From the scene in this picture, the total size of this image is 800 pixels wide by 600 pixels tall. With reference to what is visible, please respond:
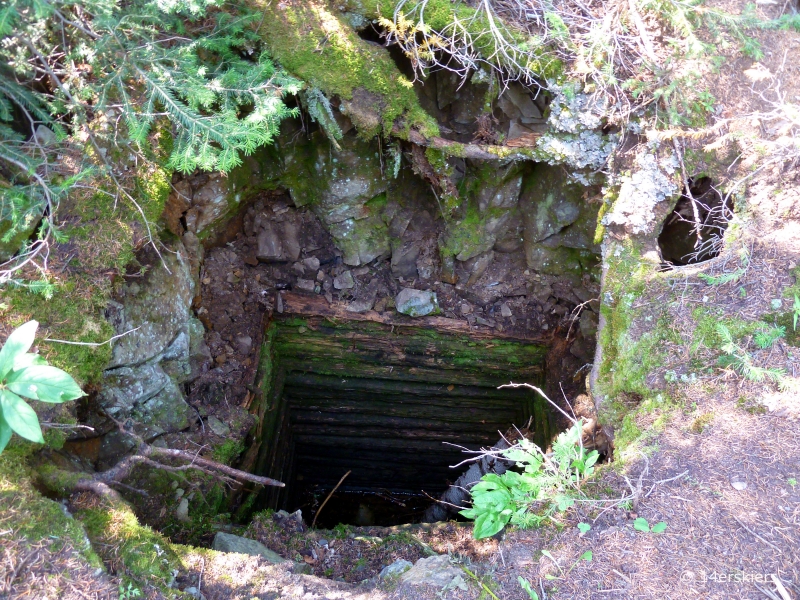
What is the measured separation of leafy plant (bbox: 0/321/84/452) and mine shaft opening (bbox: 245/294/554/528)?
2.55m

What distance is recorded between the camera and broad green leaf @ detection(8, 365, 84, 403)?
67.3 inches

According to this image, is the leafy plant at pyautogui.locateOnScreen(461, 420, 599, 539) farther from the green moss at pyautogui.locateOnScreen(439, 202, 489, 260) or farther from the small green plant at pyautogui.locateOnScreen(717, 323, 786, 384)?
the green moss at pyautogui.locateOnScreen(439, 202, 489, 260)

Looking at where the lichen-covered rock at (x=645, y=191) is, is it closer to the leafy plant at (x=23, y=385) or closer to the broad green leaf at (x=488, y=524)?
the broad green leaf at (x=488, y=524)

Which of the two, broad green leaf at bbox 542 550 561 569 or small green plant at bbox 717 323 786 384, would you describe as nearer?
broad green leaf at bbox 542 550 561 569

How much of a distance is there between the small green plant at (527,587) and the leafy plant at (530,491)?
0.23 m

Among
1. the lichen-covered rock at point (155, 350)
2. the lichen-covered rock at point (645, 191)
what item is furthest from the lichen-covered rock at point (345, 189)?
the lichen-covered rock at point (645, 191)

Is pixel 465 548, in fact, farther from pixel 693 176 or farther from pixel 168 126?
pixel 168 126

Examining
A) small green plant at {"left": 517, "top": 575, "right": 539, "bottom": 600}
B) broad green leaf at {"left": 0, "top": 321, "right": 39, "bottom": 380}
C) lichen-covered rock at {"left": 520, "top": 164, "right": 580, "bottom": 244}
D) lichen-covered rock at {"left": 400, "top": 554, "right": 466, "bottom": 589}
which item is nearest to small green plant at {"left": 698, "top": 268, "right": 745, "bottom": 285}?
lichen-covered rock at {"left": 520, "top": 164, "right": 580, "bottom": 244}

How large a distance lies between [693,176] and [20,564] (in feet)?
13.1

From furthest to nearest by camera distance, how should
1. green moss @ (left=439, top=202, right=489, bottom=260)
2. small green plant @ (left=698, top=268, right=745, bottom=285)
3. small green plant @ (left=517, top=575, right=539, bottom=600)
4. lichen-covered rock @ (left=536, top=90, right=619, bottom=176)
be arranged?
green moss @ (left=439, top=202, right=489, bottom=260) → lichen-covered rock @ (left=536, top=90, right=619, bottom=176) → small green plant @ (left=698, top=268, right=745, bottom=285) → small green plant @ (left=517, top=575, right=539, bottom=600)

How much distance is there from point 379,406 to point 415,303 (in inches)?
60.1

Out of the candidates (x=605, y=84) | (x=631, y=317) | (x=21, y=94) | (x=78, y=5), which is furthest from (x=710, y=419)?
(x=21, y=94)

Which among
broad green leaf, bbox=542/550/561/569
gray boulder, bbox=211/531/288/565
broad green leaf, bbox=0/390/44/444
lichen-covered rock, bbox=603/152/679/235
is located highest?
lichen-covered rock, bbox=603/152/679/235

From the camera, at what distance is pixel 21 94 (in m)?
2.44
